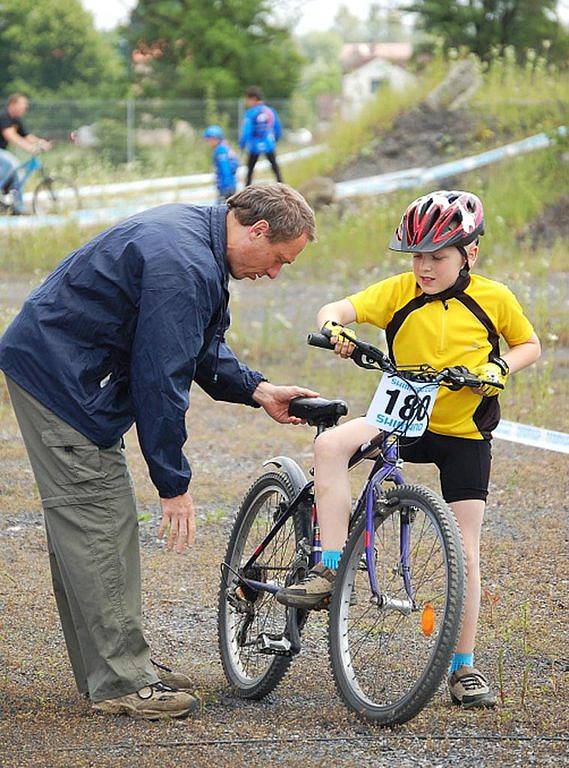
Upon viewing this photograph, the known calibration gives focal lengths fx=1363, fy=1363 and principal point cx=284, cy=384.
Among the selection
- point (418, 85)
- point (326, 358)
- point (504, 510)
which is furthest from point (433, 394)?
point (418, 85)

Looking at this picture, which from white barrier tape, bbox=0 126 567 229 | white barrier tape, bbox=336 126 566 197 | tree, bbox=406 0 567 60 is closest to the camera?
white barrier tape, bbox=0 126 567 229

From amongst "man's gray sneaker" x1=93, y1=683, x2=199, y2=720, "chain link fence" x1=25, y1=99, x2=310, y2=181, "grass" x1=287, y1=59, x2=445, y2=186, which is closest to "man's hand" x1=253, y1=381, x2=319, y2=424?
"man's gray sneaker" x1=93, y1=683, x2=199, y2=720

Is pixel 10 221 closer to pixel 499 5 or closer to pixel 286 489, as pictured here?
pixel 286 489

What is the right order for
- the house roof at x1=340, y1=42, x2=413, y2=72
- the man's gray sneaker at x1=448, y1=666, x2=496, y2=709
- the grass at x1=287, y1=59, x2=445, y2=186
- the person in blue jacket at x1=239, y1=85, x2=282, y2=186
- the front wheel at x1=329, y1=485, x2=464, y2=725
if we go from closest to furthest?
the front wheel at x1=329, y1=485, x2=464, y2=725, the man's gray sneaker at x1=448, y1=666, x2=496, y2=709, the person in blue jacket at x1=239, y1=85, x2=282, y2=186, the grass at x1=287, y1=59, x2=445, y2=186, the house roof at x1=340, y1=42, x2=413, y2=72

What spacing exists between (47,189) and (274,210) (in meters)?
16.9

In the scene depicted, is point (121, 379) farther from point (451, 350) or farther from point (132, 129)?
point (132, 129)

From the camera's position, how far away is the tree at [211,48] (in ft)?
159

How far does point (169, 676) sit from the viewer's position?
15.8ft

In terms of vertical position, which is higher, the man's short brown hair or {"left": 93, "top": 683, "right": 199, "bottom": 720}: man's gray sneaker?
the man's short brown hair

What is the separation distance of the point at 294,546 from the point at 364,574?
15.1 inches

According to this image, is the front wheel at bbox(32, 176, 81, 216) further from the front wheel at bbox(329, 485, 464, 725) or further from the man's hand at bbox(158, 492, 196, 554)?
the front wheel at bbox(329, 485, 464, 725)

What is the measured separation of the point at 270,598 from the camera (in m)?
5.02

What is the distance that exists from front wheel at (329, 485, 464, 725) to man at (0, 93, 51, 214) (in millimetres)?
15371

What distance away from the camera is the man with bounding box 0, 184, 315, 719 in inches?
165
